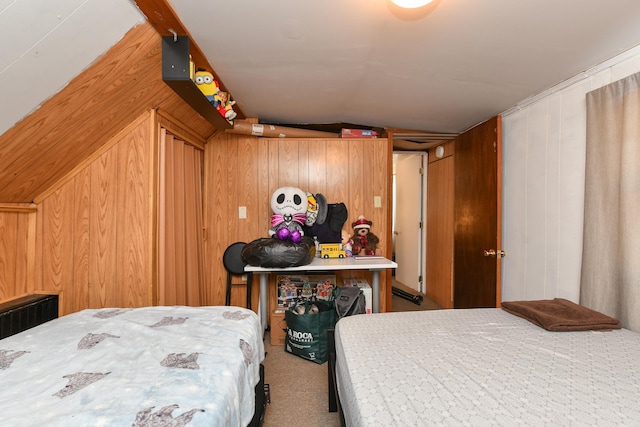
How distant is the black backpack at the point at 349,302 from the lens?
251cm

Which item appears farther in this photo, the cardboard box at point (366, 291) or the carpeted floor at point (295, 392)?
the cardboard box at point (366, 291)

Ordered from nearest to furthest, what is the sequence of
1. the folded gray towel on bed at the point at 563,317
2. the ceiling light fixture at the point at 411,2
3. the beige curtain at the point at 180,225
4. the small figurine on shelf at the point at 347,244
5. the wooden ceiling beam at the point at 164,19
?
the ceiling light fixture at the point at 411,2 < the wooden ceiling beam at the point at 164,19 < the folded gray towel on bed at the point at 563,317 < the beige curtain at the point at 180,225 < the small figurine on shelf at the point at 347,244

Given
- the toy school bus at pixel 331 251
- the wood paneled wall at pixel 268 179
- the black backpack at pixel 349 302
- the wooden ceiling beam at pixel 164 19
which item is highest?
the wooden ceiling beam at pixel 164 19

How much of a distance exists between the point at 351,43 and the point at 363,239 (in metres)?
1.83

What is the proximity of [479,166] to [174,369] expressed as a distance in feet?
8.81

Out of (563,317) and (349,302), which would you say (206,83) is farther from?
(563,317)

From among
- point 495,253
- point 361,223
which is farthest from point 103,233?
point 495,253

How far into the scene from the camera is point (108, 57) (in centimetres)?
142

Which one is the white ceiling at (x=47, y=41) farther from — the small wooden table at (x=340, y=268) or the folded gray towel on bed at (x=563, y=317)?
the folded gray towel on bed at (x=563, y=317)

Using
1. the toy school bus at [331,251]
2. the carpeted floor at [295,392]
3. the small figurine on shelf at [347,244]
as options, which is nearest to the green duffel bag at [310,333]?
the carpeted floor at [295,392]

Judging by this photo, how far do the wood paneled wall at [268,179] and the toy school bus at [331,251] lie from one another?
1.16 ft

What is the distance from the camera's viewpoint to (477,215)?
2676mm

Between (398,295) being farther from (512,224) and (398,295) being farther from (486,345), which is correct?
(486,345)

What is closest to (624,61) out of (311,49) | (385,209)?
(311,49)
